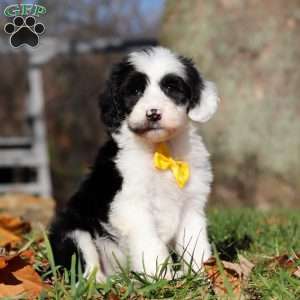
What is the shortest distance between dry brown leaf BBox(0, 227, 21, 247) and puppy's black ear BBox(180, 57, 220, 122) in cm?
153

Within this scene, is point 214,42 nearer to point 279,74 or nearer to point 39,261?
point 279,74

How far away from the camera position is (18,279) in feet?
11.2

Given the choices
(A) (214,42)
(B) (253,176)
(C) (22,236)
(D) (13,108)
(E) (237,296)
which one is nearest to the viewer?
(E) (237,296)

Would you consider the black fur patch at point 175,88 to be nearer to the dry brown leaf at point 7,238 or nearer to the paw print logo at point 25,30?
the paw print logo at point 25,30

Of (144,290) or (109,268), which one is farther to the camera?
(109,268)

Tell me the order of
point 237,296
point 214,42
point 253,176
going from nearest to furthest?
point 237,296
point 253,176
point 214,42

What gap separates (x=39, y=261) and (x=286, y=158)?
6256mm

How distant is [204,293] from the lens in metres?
3.18

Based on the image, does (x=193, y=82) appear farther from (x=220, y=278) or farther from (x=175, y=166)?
(x=220, y=278)

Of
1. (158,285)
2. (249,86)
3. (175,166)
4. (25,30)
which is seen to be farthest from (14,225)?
(249,86)

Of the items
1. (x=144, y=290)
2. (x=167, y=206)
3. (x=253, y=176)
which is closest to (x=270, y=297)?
(x=144, y=290)

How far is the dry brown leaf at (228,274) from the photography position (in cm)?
323

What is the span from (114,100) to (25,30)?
928mm

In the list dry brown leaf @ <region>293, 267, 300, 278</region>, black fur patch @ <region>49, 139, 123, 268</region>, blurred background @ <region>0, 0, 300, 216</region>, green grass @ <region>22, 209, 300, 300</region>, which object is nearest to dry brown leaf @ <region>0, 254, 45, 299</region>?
green grass @ <region>22, 209, 300, 300</region>
